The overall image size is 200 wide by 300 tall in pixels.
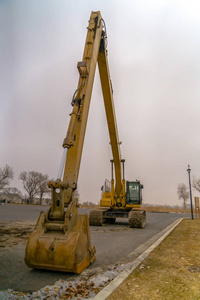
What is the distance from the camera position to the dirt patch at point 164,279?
3.11 m

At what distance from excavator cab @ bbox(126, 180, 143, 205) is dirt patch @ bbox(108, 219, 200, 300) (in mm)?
8542

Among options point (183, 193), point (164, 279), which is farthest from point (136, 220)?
point (183, 193)

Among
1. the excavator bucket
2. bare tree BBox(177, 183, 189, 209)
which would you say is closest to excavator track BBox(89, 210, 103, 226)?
the excavator bucket

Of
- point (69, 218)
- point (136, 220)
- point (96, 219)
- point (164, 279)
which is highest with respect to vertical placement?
point (69, 218)

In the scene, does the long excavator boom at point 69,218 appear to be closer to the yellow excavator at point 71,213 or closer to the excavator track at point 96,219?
the yellow excavator at point 71,213

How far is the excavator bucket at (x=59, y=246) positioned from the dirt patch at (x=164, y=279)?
92 centimetres

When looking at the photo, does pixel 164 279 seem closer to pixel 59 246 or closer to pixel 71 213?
pixel 59 246

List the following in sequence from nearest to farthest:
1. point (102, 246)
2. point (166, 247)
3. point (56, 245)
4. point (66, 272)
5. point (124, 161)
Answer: point (56, 245) → point (66, 272) → point (166, 247) → point (102, 246) → point (124, 161)

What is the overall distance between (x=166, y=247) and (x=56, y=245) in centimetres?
389

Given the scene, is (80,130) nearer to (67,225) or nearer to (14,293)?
(67,225)

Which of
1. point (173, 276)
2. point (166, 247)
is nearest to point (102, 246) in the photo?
point (166, 247)

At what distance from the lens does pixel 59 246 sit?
3.84m

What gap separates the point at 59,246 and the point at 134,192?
1098 cm

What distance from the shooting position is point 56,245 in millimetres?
3857
